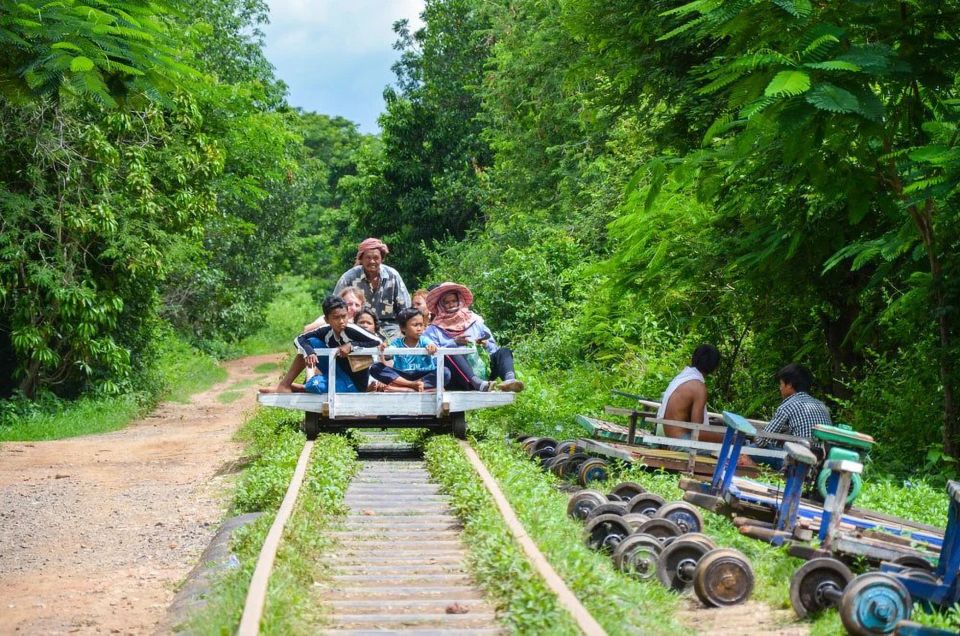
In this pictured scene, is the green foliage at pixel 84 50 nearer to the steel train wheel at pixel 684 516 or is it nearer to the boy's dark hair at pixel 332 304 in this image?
the boy's dark hair at pixel 332 304

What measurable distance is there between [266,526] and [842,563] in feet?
12.2

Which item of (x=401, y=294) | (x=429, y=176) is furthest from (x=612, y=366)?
(x=429, y=176)

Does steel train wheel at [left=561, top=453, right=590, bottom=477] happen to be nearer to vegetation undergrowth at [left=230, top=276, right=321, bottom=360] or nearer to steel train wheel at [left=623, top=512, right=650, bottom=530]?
steel train wheel at [left=623, top=512, right=650, bottom=530]

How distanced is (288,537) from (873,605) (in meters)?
3.51

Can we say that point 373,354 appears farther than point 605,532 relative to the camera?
Yes

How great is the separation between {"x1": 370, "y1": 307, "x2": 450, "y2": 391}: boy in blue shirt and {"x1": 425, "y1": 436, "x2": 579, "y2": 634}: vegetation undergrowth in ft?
9.97

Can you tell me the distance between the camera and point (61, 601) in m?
7.92

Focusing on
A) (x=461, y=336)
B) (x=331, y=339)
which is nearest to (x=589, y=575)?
(x=331, y=339)

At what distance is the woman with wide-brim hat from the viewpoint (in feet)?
42.9

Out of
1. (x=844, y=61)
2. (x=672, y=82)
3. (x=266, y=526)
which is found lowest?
(x=266, y=526)

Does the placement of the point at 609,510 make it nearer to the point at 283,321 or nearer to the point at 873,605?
the point at 873,605

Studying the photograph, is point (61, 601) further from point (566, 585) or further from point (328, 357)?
point (328, 357)

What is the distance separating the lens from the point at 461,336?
1362 centimetres

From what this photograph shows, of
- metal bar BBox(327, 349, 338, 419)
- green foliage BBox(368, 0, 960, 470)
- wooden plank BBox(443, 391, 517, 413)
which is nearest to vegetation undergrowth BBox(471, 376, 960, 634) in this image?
wooden plank BBox(443, 391, 517, 413)
